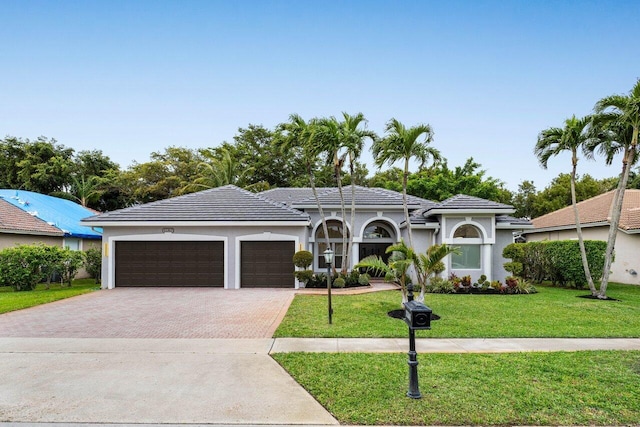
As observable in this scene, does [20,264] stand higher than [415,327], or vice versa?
[415,327]

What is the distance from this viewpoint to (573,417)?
4.15m

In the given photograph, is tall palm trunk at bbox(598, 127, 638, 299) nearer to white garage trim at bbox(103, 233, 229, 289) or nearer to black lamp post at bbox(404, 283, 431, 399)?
black lamp post at bbox(404, 283, 431, 399)

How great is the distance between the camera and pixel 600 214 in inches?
800

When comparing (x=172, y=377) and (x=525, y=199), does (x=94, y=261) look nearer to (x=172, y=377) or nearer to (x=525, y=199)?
(x=172, y=377)

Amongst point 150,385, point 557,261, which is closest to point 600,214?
point 557,261

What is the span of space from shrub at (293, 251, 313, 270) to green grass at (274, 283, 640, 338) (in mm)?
2222

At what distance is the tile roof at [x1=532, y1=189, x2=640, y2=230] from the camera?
62.1 ft

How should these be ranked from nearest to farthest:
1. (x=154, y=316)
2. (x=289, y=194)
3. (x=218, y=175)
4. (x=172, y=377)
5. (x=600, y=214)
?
(x=172, y=377) → (x=154, y=316) → (x=600, y=214) → (x=289, y=194) → (x=218, y=175)

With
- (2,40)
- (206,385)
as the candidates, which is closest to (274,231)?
(206,385)

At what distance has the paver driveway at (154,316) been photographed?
8203 mm

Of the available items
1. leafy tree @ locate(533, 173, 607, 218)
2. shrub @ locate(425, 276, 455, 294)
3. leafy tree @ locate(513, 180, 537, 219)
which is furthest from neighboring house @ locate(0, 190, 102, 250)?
leafy tree @ locate(513, 180, 537, 219)

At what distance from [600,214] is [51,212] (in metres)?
31.5

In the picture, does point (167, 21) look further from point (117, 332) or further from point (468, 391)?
point (468, 391)

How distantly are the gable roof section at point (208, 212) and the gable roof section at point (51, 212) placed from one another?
477 centimetres
